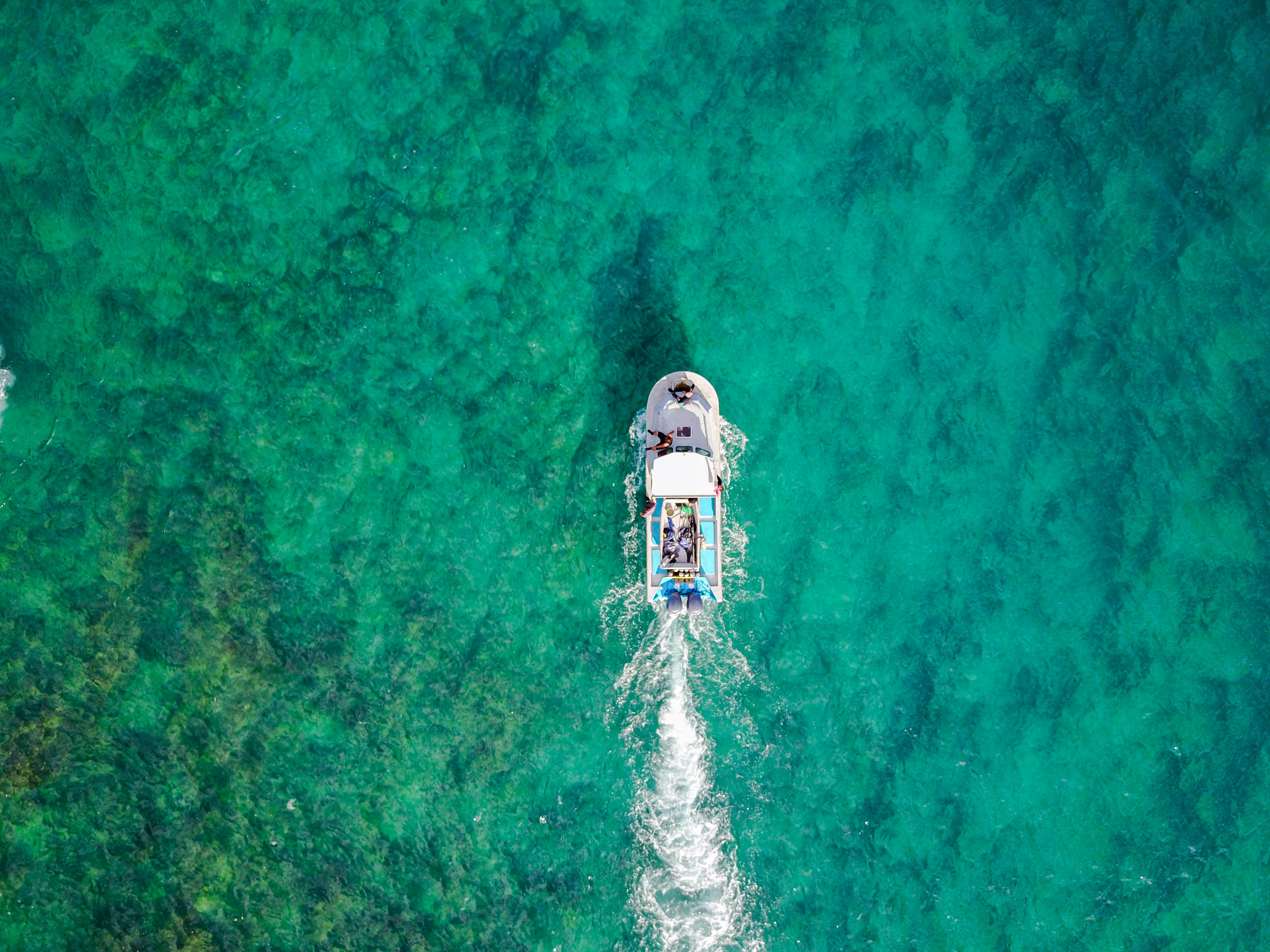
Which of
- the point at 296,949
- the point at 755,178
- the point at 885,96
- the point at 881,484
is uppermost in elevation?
the point at 885,96

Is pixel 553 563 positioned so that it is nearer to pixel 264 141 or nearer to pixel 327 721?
pixel 327 721

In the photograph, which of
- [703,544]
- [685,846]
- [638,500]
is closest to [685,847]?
[685,846]

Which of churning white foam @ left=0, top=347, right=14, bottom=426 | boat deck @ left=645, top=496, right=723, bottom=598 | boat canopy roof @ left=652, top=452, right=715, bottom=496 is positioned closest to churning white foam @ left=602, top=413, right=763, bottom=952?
boat deck @ left=645, top=496, right=723, bottom=598

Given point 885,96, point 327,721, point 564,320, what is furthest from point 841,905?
point 885,96

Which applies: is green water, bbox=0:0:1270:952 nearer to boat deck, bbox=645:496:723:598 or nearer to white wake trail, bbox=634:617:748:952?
white wake trail, bbox=634:617:748:952

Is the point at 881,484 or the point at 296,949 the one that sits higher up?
the point at 881,484

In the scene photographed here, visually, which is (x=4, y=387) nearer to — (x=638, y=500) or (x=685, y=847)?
(x=638, y=500)
